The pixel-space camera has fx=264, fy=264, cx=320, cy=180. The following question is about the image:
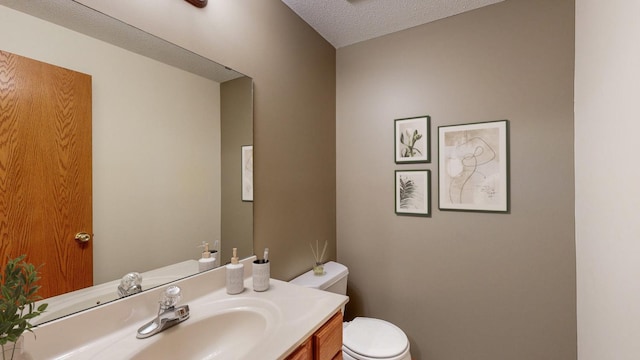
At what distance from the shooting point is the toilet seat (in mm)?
1426

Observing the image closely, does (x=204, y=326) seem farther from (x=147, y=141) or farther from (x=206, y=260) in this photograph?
(x=147, y=141)

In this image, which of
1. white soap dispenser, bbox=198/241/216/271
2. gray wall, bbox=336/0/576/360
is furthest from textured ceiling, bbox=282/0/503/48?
white soap dispenser, bbox=198/241/216/271

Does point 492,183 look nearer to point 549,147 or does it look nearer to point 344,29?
point 549,147

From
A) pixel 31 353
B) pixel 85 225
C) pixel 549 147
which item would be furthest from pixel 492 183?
pixel 31 353

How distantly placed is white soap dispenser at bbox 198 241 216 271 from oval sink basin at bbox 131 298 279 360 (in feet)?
0.54

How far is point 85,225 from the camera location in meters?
0.86

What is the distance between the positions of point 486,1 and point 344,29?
93 cm

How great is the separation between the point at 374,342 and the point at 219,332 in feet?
3.04

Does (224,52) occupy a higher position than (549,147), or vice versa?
(224,52)

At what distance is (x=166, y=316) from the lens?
899 millimetres

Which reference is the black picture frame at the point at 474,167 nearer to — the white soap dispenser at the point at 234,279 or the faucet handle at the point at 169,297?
the white soap dispenser at the point at 234,279

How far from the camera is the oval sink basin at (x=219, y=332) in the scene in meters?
0.88

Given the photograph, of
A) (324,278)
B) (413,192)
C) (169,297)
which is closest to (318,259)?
(324,278)

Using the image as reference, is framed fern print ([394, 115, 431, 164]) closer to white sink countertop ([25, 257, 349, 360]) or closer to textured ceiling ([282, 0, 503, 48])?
textured ceiling ([282, 0, 503, 48])
